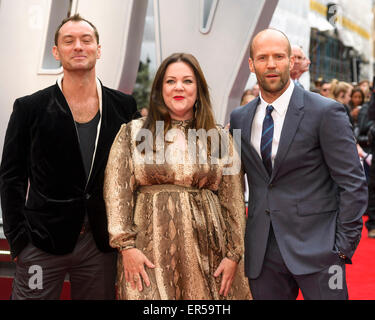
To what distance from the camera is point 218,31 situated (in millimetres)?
3934

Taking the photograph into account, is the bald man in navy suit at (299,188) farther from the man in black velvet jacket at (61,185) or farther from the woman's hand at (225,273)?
the man in black velvet jacket at (61,185)

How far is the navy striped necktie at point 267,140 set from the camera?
2176 mm

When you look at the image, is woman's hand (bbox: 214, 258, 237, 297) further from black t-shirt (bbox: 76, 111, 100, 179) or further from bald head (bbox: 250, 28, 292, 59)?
bald head (bbox: 250, 28, 292, 59)

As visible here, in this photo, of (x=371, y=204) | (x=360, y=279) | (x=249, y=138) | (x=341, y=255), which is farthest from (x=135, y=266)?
(x=371, y=204)

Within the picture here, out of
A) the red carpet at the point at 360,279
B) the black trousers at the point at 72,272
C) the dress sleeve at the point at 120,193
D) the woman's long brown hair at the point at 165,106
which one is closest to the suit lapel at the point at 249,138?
the woman's long brown hair at the point at 165,106

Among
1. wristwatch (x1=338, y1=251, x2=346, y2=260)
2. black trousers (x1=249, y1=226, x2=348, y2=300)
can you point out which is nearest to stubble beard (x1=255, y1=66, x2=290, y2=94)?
black trousers (x1=249, y1=226, x2=348, y2=300)

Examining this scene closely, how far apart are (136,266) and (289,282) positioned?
27.3 inches

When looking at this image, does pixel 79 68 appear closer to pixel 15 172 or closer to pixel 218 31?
pixel 15 172

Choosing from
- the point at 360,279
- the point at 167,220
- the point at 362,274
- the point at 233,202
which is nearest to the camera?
the point at 167,220

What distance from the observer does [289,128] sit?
213 centimetres

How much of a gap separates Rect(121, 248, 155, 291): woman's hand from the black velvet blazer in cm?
23

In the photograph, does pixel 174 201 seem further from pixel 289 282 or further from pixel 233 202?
pixel 289 282

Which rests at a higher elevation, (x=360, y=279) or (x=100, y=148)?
(x=100, y=148)

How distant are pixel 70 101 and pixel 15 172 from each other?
43 cm
